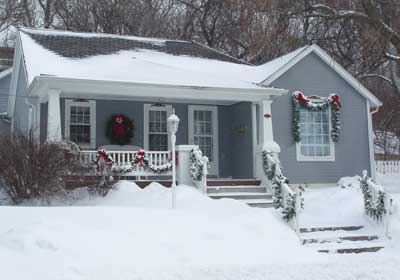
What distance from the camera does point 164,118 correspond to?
1702 cm

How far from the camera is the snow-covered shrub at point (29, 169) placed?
11.4 meters

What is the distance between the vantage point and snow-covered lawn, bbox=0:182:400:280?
786cm

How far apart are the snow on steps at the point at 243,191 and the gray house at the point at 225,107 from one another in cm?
69

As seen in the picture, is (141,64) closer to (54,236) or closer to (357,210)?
(357,210)

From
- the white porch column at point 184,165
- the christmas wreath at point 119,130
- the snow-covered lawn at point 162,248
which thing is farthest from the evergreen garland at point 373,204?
the christmas wreath at point 119,130

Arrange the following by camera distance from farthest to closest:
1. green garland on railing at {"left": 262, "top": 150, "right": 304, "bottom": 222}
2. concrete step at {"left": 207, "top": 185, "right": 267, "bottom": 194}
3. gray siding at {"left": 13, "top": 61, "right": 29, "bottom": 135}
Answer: gray siding at {"left": 13, "top": 61, "right": 29, "bottom": 135} < concrete step at {"left": 207, "top": 185, "right": 267, "bottom": 194} < green garland on railing at {"left": 262, "top": 150, "right": 304, "bottom": 222}

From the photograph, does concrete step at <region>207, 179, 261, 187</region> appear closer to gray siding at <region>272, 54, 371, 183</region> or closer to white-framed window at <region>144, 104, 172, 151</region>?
gray siding at <region>272, 54, 371, 183</region>

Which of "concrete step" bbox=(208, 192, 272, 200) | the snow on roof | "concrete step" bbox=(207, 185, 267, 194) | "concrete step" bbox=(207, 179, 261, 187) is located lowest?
"concrete step" bbox=(208, 192, 272, 200)

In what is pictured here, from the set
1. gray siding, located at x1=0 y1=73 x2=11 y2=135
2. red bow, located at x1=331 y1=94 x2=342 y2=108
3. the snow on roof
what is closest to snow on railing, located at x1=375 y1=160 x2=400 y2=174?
red bow, located at x1=331 y1=94 x2=342 y2=108

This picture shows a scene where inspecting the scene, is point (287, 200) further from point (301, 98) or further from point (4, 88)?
point (4, 88)

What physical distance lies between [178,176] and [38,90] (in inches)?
170

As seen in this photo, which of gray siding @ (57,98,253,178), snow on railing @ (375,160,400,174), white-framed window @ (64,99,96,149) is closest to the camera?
white-framed window @ (64,99,96,149)

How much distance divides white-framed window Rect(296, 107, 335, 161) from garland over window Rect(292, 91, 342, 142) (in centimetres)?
13

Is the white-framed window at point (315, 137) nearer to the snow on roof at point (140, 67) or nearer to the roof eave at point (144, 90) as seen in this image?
the roof eave at point (144, 90)
